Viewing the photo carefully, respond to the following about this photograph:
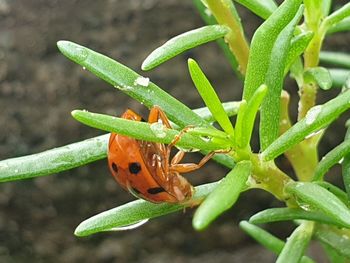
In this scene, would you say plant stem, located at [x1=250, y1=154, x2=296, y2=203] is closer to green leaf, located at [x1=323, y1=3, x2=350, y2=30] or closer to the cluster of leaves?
the cluster of leaves

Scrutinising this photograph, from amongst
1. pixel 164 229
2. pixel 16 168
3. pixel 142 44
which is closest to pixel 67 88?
pixel 142 44

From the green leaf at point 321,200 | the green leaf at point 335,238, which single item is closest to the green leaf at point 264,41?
the green leaf at point 321,200

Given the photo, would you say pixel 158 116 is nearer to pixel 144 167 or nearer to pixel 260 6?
pixel 144 167

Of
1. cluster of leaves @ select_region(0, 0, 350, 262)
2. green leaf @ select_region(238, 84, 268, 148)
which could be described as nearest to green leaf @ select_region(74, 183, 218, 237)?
cluster of leaves @ select_region(0, 0, 350, 262)

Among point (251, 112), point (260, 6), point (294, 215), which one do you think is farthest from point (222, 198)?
point (260, 6)

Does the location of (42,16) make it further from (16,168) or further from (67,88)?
(16,168)
